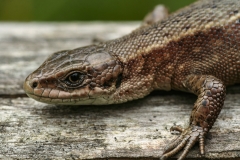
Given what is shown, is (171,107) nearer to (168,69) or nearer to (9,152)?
(168,69)

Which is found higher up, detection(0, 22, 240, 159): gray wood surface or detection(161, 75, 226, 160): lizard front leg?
detection(161, 75, 226, 160): lizard front leg

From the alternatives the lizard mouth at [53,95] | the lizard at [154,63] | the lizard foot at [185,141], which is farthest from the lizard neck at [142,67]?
the lizard foot at [185,141]

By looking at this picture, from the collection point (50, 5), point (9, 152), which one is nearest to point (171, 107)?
point (9, 152)

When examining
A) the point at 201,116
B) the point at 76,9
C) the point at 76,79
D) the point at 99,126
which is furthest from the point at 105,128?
the point at 76,9

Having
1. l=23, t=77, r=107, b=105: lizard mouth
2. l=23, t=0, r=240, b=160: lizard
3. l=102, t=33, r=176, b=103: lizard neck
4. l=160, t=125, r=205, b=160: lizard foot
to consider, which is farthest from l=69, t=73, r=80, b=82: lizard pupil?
l=160, t=125, r=205, b=160: lizard foot

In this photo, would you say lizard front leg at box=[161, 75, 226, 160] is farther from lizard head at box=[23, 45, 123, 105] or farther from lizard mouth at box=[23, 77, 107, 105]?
lizard mouth at box=[23, 77, 107, 105]

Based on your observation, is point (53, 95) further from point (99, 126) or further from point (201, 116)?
point (201, 116)

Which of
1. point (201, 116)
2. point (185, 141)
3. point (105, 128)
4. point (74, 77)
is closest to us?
point (185, 141)
